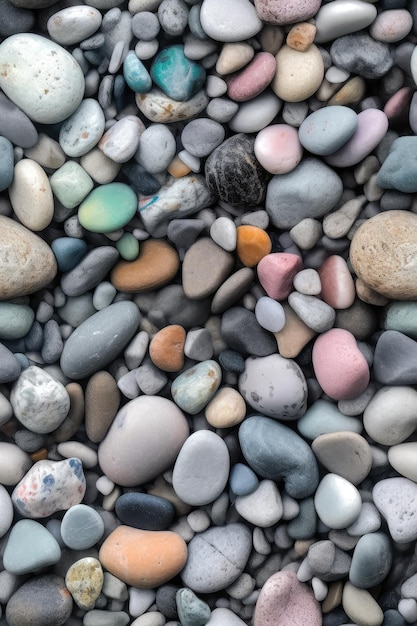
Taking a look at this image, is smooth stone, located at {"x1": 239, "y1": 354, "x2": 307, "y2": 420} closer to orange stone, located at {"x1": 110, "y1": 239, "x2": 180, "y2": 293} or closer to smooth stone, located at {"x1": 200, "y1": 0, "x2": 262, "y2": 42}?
orange stone, located at {"x1": 110, "y1": 239, "x2": 180, "y2": 293}

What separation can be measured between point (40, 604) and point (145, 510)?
0.56 feet

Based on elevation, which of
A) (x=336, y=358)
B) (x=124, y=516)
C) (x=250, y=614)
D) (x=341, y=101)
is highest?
(x=341, y=101)

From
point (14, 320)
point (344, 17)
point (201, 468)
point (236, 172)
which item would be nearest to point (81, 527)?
point (201, 468)

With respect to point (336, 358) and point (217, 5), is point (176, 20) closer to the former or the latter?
point (217, 5)

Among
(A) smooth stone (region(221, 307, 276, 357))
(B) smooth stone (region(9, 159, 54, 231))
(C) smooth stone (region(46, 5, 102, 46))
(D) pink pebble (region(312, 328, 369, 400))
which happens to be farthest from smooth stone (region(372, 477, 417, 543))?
(C) smooth stone (region(46, 5, 102, 46))

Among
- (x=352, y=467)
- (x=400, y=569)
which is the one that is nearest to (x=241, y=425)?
(x=352, y=467)

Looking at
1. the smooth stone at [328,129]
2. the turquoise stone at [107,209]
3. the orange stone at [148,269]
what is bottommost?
the orange stone at [148,269]

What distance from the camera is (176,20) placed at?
91 centimetres

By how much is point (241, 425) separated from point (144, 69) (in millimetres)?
458

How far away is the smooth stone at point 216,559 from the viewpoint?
3.05 ft

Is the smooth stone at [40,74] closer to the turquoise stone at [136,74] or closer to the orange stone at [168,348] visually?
the turquoise stone at [136,74]

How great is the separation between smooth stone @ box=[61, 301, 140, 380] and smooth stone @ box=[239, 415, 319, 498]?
19 centimetres

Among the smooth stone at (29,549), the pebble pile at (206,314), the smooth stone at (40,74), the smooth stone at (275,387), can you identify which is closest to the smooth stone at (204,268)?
the pebble pile at (206,314)

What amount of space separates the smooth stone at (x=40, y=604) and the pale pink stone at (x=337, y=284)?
495mm
